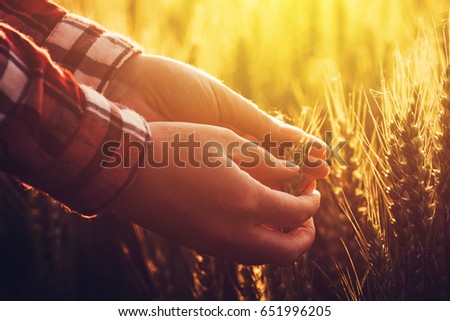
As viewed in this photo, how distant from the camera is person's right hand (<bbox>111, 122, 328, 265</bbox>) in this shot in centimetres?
91

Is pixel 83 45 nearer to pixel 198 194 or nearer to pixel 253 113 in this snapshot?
pixel 253 113

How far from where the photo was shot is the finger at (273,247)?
991mm

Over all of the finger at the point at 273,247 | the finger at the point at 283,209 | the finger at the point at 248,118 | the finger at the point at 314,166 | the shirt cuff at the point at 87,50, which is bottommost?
the finger at the point at 273,247

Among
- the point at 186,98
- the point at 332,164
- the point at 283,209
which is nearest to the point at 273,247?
the point at 283,209

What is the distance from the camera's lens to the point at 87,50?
1.28 m

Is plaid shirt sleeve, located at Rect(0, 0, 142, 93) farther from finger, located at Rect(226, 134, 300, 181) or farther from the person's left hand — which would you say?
finger, located at Rect(226, 134, 300, 181)

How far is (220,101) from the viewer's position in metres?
1.32

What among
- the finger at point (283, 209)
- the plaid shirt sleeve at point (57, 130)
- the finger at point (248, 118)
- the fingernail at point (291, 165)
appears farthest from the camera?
the finger at point (248, 118)

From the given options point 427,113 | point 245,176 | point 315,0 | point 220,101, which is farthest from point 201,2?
point 245,176

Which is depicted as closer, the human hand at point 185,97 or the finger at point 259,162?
the finger at point 259,162

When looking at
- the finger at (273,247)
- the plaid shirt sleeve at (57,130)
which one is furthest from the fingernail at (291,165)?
the plaid shirt sleeve at (57,130)

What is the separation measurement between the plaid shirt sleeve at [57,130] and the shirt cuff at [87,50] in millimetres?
390

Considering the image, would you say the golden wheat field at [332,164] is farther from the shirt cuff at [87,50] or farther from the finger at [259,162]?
the shirt cuff at [87,50]

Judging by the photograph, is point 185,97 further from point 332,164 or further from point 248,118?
point 332,164
